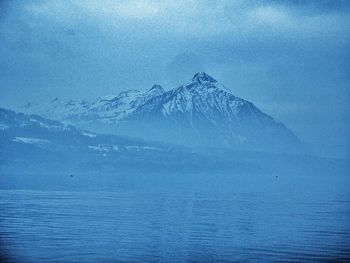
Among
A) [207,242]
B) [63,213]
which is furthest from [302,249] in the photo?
[63,213]

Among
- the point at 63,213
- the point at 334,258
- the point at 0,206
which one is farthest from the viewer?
the point at 0,206

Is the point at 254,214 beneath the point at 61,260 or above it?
above

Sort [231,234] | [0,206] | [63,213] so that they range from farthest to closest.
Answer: [0,206] → [63,213] → [231,234]

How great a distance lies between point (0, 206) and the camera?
92500 mm

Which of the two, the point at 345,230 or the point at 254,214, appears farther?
the point at 254,214

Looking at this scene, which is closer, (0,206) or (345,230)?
(345,230)

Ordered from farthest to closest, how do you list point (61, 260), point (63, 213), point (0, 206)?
point (0, 206) < point (63, 213) < point (61, 260)

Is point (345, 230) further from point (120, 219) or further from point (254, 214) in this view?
point (120, 219)

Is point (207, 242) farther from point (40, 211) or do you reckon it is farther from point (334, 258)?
point (40, 211)

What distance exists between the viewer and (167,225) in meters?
74.1

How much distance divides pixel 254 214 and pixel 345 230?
19.3 metres

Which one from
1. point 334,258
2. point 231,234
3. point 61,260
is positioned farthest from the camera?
point 231,234

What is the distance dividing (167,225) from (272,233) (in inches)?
501

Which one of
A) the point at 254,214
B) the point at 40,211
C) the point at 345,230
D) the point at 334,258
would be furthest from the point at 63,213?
the point at 334,258
